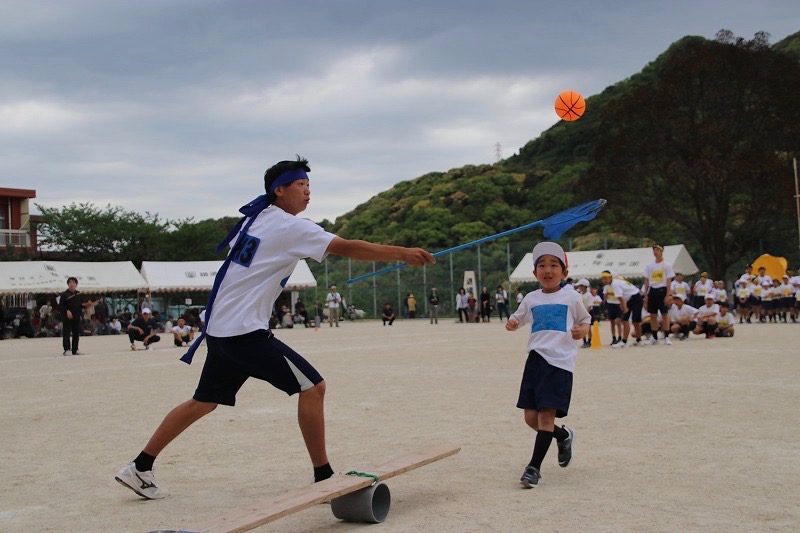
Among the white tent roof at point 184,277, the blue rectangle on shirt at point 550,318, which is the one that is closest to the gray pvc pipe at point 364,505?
the blue rectangle on shirt at point 550,318

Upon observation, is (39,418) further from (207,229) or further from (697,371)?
(207,229)

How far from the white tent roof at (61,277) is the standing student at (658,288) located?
2773 centimetres

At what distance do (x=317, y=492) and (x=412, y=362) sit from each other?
11.2 metres

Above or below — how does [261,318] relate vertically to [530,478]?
above

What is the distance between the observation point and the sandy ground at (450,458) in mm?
4754

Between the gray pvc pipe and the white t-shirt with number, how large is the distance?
1108 mm

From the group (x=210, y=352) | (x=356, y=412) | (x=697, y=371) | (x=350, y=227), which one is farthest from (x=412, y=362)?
(x=350, y=227)

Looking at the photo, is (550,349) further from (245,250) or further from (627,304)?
(627,304)

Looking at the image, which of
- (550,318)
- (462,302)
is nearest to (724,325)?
(550,318)

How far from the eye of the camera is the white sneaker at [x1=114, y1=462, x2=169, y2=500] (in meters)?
5.29

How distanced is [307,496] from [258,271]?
1.39 metres

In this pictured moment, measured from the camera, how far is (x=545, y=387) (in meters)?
5.79

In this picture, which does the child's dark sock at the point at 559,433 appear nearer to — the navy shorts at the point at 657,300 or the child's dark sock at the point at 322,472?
the child's dark sock at the point at 322,472

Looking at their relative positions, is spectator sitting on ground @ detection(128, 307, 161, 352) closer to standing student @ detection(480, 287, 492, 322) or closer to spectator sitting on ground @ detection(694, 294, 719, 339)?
spectator sitting on ground @ detection(694, 294, 719, 339)
